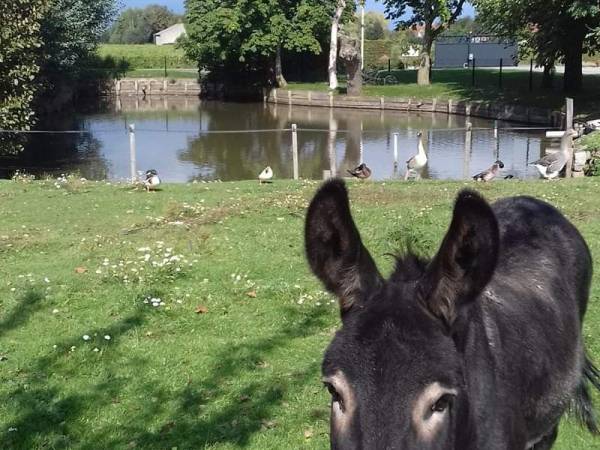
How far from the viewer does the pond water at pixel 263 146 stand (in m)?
24.3

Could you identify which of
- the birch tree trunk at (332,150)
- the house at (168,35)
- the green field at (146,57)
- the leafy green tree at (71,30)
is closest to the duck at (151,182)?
the birch tree trunk at (332,150)

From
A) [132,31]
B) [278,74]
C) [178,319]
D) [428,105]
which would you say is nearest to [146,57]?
[278,74]

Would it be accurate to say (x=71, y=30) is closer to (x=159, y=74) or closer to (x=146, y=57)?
(x=159, y=74)

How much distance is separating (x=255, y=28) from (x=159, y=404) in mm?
48199

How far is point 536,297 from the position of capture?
3.79m

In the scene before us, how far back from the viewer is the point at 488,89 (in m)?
44.4

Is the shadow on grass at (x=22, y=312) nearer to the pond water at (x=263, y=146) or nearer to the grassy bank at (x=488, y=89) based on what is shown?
the pond water at (x=263, y=146)

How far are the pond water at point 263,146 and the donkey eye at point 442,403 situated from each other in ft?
60.3

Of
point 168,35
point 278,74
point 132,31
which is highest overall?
point 132,31

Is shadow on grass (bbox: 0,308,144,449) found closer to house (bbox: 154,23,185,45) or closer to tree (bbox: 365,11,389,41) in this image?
tree (bbox: 365,11,389,41)

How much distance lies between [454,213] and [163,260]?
7.26 metres

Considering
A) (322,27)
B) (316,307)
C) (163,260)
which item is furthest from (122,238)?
(322,27)

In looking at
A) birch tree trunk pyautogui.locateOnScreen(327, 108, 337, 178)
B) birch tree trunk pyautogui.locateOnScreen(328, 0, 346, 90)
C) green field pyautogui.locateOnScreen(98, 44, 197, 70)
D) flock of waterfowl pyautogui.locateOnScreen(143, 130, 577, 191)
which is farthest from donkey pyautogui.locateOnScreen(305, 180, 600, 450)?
green field pyautogui.locateOnScreen(98, 44, 197, 70)

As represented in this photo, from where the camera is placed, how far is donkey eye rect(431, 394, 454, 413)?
7.48ft
